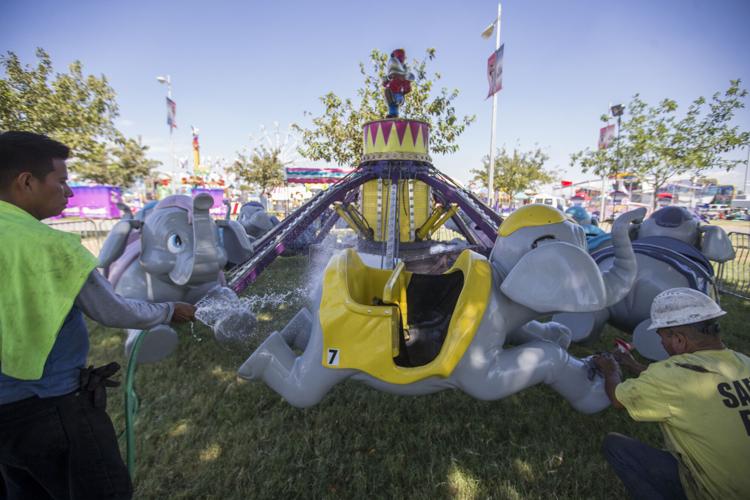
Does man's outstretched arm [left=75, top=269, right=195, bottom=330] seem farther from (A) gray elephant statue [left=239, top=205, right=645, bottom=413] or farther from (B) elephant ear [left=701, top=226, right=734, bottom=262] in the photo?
(B) elephant ear [left=701, top=226, right=734, bottom=262]

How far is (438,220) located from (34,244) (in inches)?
245

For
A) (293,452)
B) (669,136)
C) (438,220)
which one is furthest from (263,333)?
(669,136)

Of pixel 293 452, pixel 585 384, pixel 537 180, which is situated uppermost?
pixel 537 180

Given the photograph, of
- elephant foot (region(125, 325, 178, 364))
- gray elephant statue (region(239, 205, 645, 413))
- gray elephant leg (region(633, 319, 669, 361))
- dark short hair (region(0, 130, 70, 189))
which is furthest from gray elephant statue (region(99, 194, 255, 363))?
gray elephant leg (region(633, 319, 669, 361))

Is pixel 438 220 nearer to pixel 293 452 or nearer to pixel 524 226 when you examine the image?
pixel 524 226

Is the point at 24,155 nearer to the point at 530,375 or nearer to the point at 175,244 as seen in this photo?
the point at 175,244

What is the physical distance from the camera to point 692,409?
1280 mm

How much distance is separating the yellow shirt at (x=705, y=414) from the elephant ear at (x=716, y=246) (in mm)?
2000

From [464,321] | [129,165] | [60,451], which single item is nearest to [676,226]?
[464,321]

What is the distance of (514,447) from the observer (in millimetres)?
2098

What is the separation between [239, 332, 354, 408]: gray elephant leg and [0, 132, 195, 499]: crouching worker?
2.64ft

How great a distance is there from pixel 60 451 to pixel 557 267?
2.00 metres

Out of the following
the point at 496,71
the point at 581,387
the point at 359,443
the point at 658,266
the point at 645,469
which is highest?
the point at 496,71

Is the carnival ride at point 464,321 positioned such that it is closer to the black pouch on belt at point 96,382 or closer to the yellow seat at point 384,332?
the yellow seat at point 384,332
